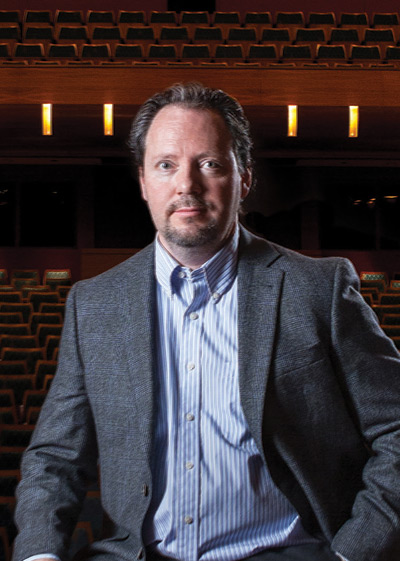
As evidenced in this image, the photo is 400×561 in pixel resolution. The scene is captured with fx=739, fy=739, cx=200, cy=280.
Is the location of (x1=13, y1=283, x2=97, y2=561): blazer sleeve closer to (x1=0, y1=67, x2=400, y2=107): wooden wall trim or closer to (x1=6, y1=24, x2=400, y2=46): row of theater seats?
(x1=0, y1=67, x2=400, y2=107): wooden wall trim

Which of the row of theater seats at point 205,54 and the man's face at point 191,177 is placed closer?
the man's face at point 191,177

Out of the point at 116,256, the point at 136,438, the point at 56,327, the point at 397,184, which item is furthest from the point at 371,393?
the point at 397,184

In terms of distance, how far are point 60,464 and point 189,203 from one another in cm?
15

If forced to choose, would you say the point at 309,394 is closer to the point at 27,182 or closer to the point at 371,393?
the point at 371,393

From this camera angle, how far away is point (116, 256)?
10.3 feet

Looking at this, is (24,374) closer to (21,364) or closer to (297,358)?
(21,364)

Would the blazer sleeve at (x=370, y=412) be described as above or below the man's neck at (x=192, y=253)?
below

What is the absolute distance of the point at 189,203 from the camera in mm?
381

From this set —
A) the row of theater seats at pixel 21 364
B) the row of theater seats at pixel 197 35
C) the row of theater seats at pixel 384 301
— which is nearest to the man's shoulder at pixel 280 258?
the row of theater seats at pixel 21 364

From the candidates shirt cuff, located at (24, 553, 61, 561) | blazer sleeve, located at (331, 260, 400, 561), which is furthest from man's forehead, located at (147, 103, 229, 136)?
shirt cuff, located at (24, 553, 61, 561)

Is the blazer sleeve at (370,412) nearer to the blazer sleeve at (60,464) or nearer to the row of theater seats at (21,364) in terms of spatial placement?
the blazer sleeve at (60,464)

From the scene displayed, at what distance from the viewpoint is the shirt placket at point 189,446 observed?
0.37 metres

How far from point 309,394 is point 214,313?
2.7 inches

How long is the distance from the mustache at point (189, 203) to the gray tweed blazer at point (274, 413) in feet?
0.16
